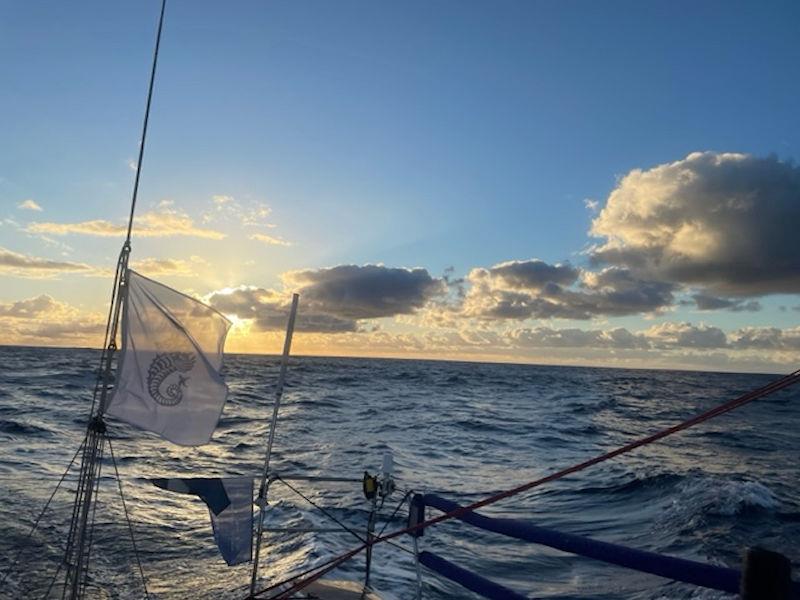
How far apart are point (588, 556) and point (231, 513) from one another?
157 inches

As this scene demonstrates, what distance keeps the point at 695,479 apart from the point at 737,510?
4241 millimetres

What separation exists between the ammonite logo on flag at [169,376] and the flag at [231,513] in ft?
3.20

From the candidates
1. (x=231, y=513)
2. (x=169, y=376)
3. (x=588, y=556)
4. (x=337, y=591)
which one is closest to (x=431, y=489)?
(x=337, y=591)

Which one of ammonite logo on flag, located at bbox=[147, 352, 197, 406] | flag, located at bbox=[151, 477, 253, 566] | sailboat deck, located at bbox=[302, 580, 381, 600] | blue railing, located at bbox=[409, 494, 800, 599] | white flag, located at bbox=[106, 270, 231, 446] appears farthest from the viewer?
sailboat deck, located at bbox=[302, 580, 381, 600]

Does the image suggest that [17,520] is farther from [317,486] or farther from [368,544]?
[368,544]

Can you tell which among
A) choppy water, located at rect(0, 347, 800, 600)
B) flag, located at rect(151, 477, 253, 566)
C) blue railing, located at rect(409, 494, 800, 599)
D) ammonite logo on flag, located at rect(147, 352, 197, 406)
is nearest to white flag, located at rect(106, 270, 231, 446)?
ammonite logo on flag, located at rect(147, 352, 197, 406)

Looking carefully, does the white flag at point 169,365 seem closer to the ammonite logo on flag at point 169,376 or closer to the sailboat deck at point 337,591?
the ammonite logo on flag at point 169,376

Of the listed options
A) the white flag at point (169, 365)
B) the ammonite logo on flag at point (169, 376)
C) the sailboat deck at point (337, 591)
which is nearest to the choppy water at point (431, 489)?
the sailboat deck at point (337, 591)

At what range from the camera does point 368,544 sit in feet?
21.7

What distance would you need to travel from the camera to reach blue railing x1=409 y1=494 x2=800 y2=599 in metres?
4.25

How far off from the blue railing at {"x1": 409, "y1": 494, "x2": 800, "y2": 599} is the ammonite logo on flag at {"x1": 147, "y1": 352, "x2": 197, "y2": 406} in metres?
3.09

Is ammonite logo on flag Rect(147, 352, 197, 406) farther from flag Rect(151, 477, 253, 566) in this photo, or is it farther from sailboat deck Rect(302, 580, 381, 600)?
sailboat deck Rect(302, 580, 381, 600)

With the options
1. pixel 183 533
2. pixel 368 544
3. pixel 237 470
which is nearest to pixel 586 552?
pixel 368 544

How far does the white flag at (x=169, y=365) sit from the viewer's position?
6230 mm
